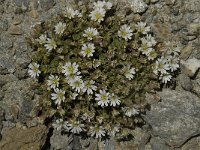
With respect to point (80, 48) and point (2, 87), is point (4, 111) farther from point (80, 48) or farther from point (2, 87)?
point (80, 48)

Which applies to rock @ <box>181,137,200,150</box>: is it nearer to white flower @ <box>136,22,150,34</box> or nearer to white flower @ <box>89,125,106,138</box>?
white flower @ <box>89,125,106,138</box>

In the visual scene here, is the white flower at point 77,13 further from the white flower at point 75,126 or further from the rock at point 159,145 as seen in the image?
the rock at point 159,145

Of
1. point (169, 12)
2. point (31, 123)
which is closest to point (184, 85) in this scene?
point (169, 12)

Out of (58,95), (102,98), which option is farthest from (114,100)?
(58,95)

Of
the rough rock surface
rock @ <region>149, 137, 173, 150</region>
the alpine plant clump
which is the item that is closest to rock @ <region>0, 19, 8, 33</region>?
the rough rock surface

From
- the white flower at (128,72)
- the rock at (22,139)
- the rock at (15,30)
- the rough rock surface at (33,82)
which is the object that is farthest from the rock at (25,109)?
the white flower at (128,72)
